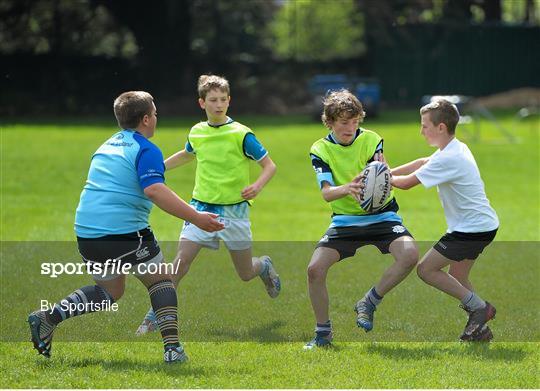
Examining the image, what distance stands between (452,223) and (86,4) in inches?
1158

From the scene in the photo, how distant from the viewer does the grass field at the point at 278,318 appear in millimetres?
6426

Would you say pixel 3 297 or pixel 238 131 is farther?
pixel 3 297

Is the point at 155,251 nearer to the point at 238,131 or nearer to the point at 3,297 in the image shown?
the point at 238,131

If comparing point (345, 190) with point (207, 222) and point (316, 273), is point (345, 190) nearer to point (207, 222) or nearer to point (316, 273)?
point (316, 273)

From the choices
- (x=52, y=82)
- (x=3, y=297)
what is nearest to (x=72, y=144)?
(x=52, y=82)

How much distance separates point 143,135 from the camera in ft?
22.6

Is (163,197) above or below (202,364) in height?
above

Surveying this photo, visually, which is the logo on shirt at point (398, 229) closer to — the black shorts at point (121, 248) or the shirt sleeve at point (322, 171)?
the shirt sleeve at point (322, 171)

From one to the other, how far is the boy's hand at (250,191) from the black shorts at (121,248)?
1.28m

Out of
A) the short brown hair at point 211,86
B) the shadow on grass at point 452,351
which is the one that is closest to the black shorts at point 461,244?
the shadow on grass at point 452,351

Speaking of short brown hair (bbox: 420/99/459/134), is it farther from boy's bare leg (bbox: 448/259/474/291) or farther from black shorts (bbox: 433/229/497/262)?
boy's bare leg (bbox: 448/259/474/291)

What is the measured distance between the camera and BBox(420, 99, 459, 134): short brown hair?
24.1 ft

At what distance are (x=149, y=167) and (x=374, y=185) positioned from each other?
1.57 meters

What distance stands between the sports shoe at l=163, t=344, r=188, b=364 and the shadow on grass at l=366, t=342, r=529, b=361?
4.19ft
